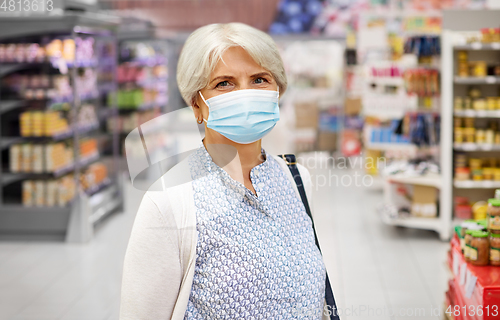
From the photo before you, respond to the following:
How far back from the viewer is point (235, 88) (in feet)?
4.80

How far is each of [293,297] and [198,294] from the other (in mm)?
249

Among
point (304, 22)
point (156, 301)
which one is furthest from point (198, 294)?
point (304, 22)

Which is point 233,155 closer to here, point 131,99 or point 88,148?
point 88,148

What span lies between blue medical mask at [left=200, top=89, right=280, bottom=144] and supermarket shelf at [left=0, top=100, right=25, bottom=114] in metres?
4.63

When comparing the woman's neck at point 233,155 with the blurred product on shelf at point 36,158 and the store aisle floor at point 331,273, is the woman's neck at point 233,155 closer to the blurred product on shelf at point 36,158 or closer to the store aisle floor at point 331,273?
the store aisle floor at point 331,273

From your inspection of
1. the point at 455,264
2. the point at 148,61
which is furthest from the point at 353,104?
the point at 455,264

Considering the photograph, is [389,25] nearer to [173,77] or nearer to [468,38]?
[173,77]

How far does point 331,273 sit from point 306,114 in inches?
251

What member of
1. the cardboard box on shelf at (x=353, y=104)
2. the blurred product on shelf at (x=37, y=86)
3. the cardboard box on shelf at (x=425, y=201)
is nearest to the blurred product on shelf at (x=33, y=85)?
the blurred product on shelf at (x=37, y=86)

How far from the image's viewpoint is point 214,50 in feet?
4.53

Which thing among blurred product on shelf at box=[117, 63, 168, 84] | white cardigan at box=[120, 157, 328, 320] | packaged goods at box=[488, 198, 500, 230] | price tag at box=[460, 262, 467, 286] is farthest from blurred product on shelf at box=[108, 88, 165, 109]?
white cardigan at box=[120, 157, 328, 320]

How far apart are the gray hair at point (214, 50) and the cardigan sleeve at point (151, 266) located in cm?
33

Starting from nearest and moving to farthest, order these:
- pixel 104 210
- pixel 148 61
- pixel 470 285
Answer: pixel 470 285
pixel 104 210
pixel 148 61

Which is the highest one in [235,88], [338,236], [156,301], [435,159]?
[235,88]
